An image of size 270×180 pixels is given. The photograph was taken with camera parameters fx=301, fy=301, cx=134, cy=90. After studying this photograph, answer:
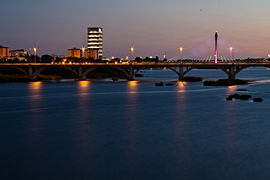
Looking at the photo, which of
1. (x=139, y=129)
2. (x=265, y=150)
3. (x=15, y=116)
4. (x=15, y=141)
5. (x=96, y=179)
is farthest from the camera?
(x=15, y=116)

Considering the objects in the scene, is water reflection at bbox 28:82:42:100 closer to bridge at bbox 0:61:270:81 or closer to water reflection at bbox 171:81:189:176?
bridge at bbox 0:61:270:81

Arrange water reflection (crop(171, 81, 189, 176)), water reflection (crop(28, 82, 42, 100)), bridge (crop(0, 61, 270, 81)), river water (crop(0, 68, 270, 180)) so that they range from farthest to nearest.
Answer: bridge (crop(0, 61, 270, 81)) < water reflection (crop(28, 82, 42, 100)) < water reflection (crop(171, 81, 189, 176)) < river water (crop(0, 68, 270, 180))

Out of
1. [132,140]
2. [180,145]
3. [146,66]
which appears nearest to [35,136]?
[132,140]

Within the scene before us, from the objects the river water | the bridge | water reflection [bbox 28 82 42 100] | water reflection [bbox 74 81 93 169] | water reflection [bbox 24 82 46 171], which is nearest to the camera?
the river water

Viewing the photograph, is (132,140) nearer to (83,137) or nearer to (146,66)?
(83,137)

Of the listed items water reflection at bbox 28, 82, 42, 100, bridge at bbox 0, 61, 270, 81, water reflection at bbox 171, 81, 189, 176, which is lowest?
water reflection at bbox 171, 81, 189, 176

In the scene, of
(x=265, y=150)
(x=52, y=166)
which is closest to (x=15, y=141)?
(x=52, y=166)

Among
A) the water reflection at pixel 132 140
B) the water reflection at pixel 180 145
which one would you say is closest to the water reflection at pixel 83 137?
the water reflection at pixel 132 140

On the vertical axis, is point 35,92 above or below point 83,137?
above

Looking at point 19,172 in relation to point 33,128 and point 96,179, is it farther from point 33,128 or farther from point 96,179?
point 33,128

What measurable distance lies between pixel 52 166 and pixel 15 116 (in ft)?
65.5

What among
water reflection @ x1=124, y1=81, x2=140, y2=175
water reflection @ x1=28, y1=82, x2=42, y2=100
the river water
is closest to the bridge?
water reflection @ x1=28, y1=82, x2=42, y2=100

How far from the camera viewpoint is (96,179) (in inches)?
563

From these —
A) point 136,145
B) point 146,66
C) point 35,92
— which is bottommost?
point 136,145
